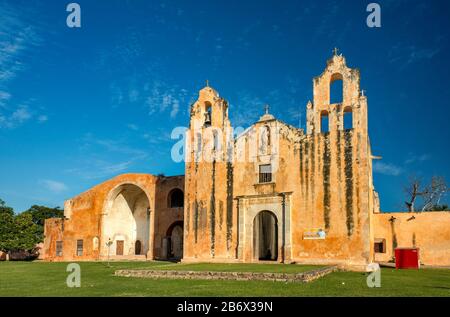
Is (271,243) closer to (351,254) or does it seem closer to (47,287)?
(351,254)

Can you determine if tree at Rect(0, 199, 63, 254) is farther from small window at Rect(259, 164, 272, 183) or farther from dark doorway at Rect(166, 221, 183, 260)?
small window at Rect(259, 164, 272, 183)

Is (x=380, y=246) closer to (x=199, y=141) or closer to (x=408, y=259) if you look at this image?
(x=408, y=259)

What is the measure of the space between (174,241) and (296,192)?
14784 millimetres

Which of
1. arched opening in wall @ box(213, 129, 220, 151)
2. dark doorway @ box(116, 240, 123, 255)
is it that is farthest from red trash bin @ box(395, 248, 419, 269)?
dark doorway @ box(116, 240, 123, 255)

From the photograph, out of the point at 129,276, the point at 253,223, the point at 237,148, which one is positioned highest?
the point at 237,148

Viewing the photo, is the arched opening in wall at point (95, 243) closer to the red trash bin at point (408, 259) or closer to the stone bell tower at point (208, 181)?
the stone bell tower at point (208, 181)

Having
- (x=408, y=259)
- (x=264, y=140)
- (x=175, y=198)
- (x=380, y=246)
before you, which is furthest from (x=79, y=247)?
(x=408, y=259)

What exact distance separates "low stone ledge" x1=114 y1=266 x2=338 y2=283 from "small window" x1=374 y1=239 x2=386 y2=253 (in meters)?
8.00

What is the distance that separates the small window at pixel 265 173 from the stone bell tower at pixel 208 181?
1.82m

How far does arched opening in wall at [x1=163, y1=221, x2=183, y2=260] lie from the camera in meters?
33.1

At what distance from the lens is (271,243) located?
1197 inches

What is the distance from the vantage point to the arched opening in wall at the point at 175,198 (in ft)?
110
